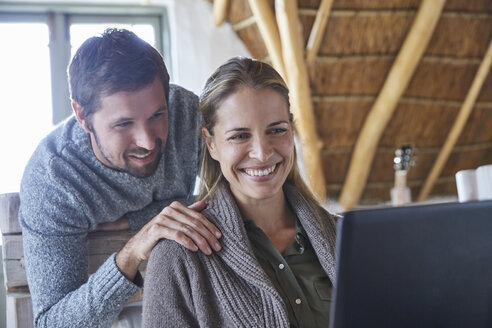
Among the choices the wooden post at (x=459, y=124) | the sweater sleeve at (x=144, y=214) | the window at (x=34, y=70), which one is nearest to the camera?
the sweater sleeve at (x=144, y=214)

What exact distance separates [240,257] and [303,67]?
108 inches

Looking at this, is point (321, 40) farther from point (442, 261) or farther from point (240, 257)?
point (442, 261)

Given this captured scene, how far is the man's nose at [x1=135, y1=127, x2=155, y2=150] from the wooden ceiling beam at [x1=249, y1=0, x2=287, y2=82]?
7.87ft

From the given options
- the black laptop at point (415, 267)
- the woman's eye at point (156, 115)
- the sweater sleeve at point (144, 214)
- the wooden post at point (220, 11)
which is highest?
the wooden post at point (220, 11)

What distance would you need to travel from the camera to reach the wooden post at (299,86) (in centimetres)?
370

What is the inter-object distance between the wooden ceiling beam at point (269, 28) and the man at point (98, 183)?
7.48 ft

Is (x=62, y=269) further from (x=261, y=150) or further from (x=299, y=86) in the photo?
(x=299, y=86)

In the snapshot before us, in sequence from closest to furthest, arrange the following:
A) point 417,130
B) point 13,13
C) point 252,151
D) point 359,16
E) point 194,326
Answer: point 194,326, point 252,151, point 13,13, point 359,16, point 417,130

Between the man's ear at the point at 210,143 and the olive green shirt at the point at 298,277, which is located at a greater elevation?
the man's ear at the point at 210,143

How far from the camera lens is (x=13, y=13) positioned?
3.68m

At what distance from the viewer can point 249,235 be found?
1415 millimetres

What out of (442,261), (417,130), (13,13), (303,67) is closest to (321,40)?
(303,67)

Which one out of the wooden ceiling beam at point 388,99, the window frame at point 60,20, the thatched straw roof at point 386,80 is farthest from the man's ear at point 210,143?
the wooden ceiling beam at point 388,99

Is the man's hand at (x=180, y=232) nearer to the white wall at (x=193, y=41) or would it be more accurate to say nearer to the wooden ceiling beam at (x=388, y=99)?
the white wall at (x=193, y=41)
